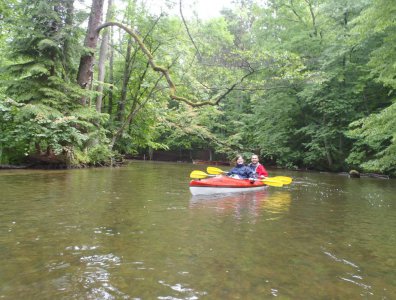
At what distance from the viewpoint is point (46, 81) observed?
13844mm

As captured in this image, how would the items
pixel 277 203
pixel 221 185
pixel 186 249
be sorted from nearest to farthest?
pixel 186 249, pixel 277 203, pixel 221 185

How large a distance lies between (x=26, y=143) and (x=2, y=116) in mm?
1320

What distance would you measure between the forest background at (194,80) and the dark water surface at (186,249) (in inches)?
196

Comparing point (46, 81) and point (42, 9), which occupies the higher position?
point (42, 9)

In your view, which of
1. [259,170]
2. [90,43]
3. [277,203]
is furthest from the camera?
[90,43]

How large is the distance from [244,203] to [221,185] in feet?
4.40

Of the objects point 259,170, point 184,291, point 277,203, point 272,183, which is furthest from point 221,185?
point 184,291

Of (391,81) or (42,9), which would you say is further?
(42,9)

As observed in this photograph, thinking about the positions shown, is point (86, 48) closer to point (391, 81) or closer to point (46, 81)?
point (46, 81)

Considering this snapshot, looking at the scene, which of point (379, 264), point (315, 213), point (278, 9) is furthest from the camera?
point (278, 9)

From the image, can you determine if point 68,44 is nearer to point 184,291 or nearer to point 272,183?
point 272,183

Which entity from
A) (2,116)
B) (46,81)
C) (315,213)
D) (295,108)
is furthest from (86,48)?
(295,108)

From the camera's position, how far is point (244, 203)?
27.9 feet

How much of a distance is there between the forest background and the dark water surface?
498cm
